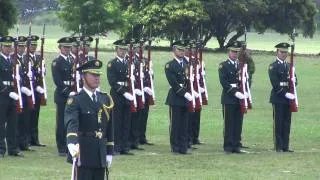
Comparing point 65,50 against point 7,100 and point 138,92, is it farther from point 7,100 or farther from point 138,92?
point 138,92

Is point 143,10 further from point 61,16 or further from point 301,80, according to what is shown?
point 301,80

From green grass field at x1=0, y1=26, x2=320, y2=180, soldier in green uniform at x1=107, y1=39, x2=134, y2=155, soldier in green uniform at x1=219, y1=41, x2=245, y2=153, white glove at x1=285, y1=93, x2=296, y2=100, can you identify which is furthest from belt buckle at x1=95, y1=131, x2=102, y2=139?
white glove at x1=285, y1=93, x2=296, y2=100

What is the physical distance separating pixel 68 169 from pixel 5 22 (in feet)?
74.4

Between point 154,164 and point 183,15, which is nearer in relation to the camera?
point 154,164

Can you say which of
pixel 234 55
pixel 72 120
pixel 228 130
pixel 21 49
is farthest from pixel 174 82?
pixel 72 120

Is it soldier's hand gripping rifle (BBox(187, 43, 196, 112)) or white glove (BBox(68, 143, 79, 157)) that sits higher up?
white glove (BBox(68, 143, 79, 157))

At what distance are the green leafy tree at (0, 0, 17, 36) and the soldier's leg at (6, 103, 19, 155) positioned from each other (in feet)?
66.4

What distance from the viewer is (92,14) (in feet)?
181

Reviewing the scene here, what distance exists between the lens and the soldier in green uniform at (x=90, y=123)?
1037cm

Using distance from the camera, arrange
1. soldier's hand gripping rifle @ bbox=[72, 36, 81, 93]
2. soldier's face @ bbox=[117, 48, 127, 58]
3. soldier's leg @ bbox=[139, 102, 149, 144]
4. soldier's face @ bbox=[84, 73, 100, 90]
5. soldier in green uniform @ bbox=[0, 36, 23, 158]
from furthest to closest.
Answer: soldier's leg @ bbox=[139, 102, 149, 144] → soldier's face @ bbox=[117, 48, 127, 58] → soldier's hand gripping rifle @ bbox=[72, 36, 81, 93] → soldier in green uniform @ bbox=[0, 36, 23, 158] → soldier's face @ bbox=[84, 73, 100, 90]

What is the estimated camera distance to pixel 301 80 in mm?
38094

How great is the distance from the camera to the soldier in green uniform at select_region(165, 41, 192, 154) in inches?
642

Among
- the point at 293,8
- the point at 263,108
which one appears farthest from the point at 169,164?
the point at 293,8

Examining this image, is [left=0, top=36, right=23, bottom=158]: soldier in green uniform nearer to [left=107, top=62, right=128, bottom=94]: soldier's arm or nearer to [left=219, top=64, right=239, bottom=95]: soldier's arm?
[left=107, top=62, right=128, bottom=94]: soldier's arm
